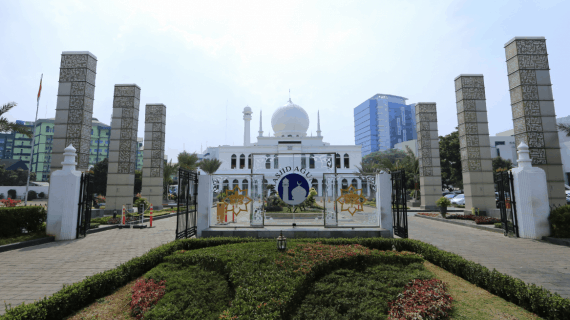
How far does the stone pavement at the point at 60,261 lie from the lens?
17.0ft

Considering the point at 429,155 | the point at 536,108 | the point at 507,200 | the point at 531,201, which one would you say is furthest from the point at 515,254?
the point at 429,155

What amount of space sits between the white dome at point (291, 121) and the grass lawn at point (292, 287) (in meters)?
40.7

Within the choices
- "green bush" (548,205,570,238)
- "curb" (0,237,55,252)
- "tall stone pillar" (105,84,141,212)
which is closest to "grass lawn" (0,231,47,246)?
"curb" (0,237,55,252)

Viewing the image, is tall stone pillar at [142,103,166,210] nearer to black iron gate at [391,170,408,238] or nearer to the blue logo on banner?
the blue logo on banner

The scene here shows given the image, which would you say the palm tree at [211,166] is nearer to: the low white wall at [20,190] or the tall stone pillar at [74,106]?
the tall stone pillar at [74,106]

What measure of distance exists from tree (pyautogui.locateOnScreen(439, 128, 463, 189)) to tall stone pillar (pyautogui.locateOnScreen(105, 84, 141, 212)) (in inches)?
1365

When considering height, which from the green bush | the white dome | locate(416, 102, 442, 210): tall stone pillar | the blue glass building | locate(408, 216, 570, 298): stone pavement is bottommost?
locate(408, 216, 570, 298): stone pavement

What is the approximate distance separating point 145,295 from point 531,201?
1209 centimetres

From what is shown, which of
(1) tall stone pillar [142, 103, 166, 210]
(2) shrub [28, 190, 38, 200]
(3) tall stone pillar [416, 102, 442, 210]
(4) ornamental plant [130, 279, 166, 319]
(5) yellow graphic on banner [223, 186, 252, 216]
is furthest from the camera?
(2) shrub [28, 190, 38, 200]

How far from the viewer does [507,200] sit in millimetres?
10898

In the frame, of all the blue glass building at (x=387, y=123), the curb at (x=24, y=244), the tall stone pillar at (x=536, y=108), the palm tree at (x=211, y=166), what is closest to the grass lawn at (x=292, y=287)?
the curb at (x=24, y=244)

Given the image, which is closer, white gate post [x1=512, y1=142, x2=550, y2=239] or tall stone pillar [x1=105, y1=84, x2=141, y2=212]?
white gate post [x1=512, y1=142, x2=550, y2=239]

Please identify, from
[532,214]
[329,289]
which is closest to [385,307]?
[329,289]

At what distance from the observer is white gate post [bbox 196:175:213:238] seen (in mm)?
9570
